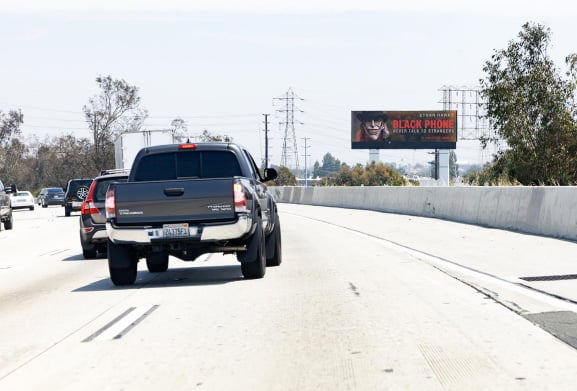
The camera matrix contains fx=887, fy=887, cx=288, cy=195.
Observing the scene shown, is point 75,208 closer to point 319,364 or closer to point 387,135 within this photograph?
point 319,364

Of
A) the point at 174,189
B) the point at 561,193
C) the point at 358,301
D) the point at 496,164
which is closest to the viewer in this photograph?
the point at 358,301

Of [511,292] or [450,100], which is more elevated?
[450,100]

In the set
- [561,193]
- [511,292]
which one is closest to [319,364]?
[511,292]

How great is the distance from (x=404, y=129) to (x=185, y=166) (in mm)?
94440

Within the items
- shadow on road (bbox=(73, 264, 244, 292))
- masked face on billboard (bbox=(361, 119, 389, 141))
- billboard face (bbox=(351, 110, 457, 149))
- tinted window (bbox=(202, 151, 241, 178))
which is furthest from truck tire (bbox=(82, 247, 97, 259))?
masked face on billboard (bbox=(361, 119, 389, 141))

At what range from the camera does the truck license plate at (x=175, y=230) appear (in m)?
11.6

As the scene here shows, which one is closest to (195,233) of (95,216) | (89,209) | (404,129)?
(95,216)

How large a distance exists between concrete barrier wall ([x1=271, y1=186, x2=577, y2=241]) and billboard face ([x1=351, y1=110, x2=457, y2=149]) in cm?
5856

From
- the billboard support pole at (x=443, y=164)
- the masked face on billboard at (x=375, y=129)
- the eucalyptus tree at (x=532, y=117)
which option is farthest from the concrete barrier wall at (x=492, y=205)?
the billboard support pole at (x=443, y=164)

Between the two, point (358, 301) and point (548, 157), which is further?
point (548, 157)

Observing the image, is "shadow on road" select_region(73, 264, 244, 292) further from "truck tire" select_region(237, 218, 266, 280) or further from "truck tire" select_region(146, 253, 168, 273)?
"truck tire" select_region(237, 218, 266, 280)

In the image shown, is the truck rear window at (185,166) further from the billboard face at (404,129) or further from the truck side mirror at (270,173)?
the billboard face at (404,129)

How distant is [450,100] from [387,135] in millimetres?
18083

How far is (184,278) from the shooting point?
43.2 ft
